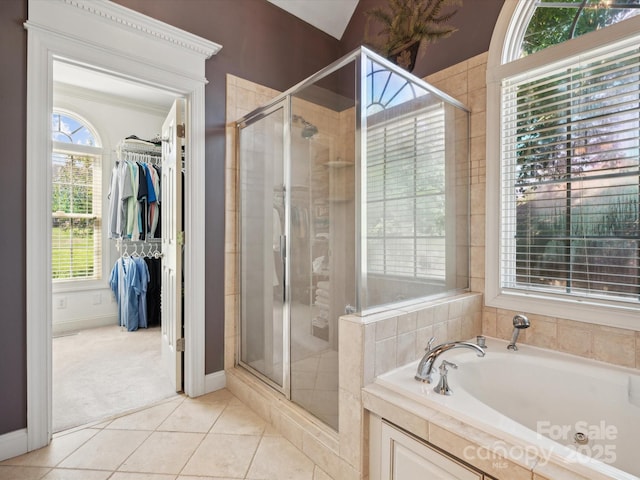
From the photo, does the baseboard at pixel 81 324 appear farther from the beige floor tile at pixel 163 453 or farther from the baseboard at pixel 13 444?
the beige floor tile at pixel 163 453

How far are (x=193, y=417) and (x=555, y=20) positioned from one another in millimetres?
3071

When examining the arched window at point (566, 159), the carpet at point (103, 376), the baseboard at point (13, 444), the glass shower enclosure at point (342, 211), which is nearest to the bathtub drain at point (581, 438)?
the arched window at point (566, 159)

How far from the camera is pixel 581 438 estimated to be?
1.37m

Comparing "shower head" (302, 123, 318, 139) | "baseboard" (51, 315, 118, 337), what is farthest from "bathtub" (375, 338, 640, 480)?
"baseboard" (51, 315, 118, 337)

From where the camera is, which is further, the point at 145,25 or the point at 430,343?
the point at 145,25

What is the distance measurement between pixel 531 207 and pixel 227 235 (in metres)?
1.95

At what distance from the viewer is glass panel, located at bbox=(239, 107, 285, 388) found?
2.07m

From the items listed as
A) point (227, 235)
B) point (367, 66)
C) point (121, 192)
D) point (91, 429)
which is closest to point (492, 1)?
point (367, 66)

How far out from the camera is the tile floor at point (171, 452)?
1.49m

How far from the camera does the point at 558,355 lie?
171cm

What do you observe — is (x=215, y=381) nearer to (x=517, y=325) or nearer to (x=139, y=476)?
(x=139, y=476)

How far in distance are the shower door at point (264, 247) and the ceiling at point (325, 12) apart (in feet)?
3.84

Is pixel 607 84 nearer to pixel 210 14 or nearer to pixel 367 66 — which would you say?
pixel 367 66

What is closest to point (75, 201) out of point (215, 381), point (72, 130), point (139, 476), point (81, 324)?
point (72, 130)
